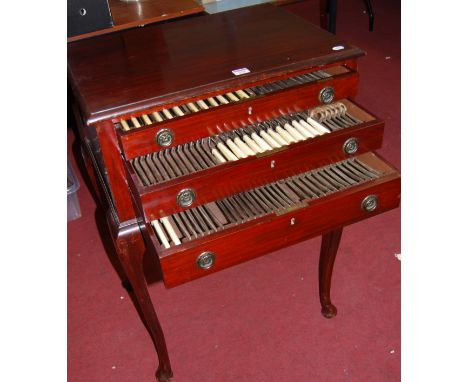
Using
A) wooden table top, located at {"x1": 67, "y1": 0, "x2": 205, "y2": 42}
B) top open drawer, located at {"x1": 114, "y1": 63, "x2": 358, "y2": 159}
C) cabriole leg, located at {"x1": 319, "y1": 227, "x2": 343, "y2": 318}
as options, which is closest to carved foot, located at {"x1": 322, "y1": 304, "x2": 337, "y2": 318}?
cabriole leg, located at {"x1": 319, "y1": 227, "x2": 343, "y2": 318}

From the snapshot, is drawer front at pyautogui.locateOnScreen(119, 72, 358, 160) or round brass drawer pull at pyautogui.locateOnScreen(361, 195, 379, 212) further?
round brass drawer pull at pyautogui.locateOnScreen(361, 195, 379, 212)

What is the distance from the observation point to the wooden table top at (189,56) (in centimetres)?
115

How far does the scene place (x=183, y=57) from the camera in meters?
1.31

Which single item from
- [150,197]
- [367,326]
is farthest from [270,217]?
[367,326]

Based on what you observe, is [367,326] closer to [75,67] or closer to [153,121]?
[153,121]

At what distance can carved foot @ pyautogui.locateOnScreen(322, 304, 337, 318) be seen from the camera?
1770 mm

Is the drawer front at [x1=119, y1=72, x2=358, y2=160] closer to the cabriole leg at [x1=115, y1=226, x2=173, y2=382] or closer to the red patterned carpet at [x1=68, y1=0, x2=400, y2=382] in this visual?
the cabriole leg at [x1=115, y1=226, x2=173, y2=382]

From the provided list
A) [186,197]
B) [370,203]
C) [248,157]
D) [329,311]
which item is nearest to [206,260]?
[186,197]

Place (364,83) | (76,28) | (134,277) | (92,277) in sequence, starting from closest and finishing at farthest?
(134,277), (76,28), (92,277), (364,83)

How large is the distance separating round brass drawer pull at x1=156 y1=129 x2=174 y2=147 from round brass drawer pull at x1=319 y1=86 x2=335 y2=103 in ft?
1.30

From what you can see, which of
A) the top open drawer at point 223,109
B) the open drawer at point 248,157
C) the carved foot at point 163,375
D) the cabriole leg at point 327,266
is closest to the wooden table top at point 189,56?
the top open drawer at point 223,109

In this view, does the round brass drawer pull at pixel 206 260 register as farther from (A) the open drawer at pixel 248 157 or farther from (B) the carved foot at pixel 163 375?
(B) the carved foot at pixel 163 375

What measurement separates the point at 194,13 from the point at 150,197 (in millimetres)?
918

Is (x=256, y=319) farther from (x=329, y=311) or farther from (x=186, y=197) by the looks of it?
(x=186, y=197)
